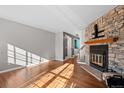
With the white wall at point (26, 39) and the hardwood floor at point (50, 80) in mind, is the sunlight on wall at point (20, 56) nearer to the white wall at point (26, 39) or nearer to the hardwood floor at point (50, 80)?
the white wall at point (26, 39)

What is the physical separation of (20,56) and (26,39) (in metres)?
0.97

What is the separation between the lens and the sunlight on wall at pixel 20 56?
5.46m

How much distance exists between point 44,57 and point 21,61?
233 cm

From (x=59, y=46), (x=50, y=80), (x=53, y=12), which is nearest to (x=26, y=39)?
(x=53, y=12)

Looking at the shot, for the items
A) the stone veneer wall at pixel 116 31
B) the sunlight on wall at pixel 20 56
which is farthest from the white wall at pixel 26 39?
the stone veneer wall at pixel 116 31

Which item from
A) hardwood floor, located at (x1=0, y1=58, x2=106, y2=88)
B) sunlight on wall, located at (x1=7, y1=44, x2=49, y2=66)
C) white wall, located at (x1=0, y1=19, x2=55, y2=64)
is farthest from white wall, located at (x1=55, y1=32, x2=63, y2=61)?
hardwood floor, located at (x1=0, y1=58, x2=106, y2=88)

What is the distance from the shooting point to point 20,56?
19.7ft

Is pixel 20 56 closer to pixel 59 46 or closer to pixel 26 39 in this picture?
pixel 26 39

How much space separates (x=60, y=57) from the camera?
927 cm

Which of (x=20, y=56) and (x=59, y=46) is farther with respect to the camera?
(x=59, y=46)

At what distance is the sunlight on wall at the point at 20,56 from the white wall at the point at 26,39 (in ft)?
0.64
